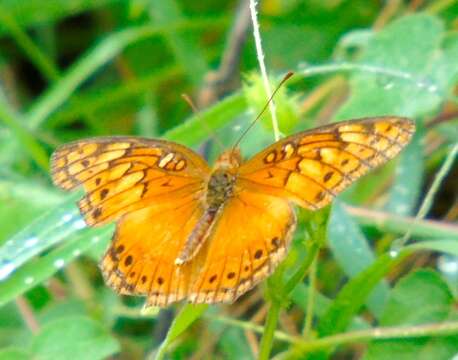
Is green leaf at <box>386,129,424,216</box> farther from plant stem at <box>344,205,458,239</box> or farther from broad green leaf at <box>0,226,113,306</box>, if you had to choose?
broad green leaf at <box>0,226,113,306</box>

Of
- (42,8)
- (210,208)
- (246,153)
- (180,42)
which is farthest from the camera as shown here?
(42,8)

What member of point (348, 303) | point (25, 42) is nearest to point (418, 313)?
point (348, 303)

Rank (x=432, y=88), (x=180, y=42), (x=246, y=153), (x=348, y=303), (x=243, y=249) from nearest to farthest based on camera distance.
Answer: (x=243, y=249) → (x=348, y=303) → (x=432, y=88) → (x=246, y=153) → (x=180, y=42)

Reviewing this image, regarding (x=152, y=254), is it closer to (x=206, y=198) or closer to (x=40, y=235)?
(x=206, y=198)

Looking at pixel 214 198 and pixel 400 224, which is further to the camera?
pixel 400 224

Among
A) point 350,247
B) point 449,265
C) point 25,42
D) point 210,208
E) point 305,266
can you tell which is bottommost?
point 449,265

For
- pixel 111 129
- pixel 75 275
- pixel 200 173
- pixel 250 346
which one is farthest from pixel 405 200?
pixel 111 129

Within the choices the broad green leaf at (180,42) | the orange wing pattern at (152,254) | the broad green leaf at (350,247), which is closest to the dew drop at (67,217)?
the orange wing pattern at (152,254)
